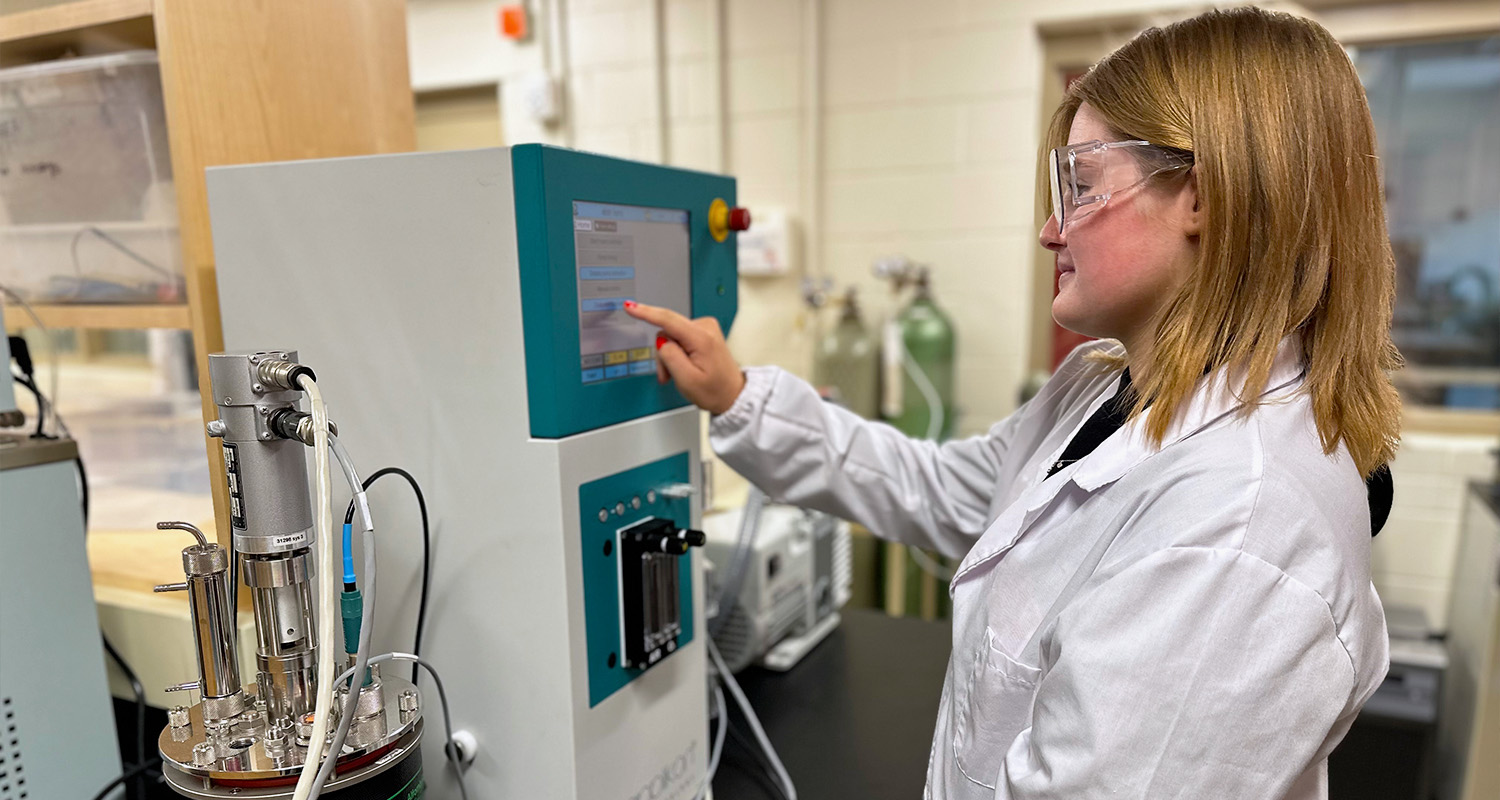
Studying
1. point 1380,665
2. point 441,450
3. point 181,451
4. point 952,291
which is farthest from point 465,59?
point 1380,665

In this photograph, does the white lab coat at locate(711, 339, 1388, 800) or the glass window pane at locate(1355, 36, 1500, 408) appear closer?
the white lab coat at locate(711, 339, 1388, 800)

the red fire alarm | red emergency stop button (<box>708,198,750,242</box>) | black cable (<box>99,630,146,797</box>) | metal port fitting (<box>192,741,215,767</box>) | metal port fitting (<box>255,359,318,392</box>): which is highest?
the red fire alarm

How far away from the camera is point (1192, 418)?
67cm

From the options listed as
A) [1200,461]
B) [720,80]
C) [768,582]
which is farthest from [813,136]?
[1200,461]

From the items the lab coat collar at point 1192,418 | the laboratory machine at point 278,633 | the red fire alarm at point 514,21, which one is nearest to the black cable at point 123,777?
the laboratory machine at point 278,633

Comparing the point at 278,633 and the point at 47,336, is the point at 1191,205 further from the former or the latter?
the point at 47,336

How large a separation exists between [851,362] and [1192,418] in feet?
Result: 5.63

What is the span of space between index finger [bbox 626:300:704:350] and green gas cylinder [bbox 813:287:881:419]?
4.83 ft

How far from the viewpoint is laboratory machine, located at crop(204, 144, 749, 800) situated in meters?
0.73

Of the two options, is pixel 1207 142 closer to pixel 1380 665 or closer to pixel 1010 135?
pixel 1380 665

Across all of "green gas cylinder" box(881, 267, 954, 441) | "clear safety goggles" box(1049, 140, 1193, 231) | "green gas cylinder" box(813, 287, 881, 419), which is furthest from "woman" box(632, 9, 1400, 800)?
"green gas cylinder" box(813, 287, 881, 419)

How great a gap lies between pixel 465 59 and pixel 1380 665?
2768 millimetres

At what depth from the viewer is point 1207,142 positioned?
65cm

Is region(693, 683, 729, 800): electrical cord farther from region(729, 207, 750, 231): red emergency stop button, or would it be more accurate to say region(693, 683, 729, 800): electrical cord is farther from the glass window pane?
the glass window pane
